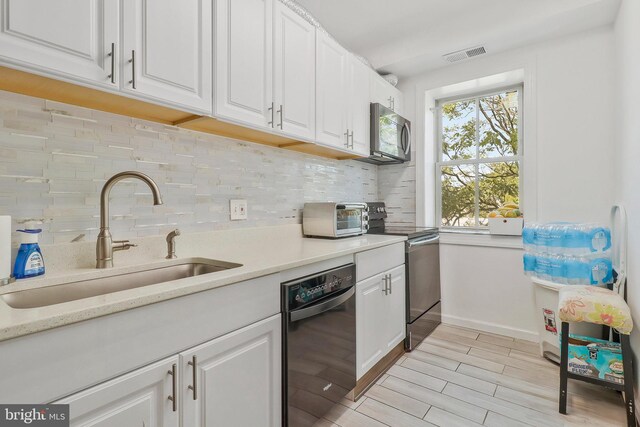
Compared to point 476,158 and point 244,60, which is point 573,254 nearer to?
point 476,158

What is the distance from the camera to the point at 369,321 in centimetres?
198

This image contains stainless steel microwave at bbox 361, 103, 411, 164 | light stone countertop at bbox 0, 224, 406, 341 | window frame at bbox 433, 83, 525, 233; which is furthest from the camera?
window frame at bbox 433, 83, 525, 233

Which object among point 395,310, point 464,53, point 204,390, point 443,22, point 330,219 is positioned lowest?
point 395,310

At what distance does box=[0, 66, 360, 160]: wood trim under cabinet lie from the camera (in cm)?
107

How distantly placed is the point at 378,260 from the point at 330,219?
435mm

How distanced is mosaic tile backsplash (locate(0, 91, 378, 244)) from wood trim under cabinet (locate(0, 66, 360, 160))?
37 mm

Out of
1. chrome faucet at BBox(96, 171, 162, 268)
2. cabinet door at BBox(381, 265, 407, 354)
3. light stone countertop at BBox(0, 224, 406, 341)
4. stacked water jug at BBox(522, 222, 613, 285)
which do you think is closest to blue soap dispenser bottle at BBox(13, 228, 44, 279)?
light stone countertop at BBox(0, 224, 406, 341)

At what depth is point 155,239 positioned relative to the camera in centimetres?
152

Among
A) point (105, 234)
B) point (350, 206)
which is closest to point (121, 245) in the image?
point (105, 234)

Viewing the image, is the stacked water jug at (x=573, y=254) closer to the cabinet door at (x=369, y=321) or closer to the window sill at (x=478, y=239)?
the window sill at (x=478, y=239)

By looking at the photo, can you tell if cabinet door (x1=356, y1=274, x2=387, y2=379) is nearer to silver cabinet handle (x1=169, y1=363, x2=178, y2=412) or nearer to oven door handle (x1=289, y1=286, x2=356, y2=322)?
oven door handle (x1=289, y1=286, x2=356, y2=322)

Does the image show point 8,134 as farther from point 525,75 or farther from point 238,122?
point 525,75

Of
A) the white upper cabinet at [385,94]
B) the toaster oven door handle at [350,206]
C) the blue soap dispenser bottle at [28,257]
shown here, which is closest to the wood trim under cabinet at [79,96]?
the blue soap dispenser bottle at [28,257]

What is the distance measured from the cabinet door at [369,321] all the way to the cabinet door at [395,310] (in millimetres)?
60
